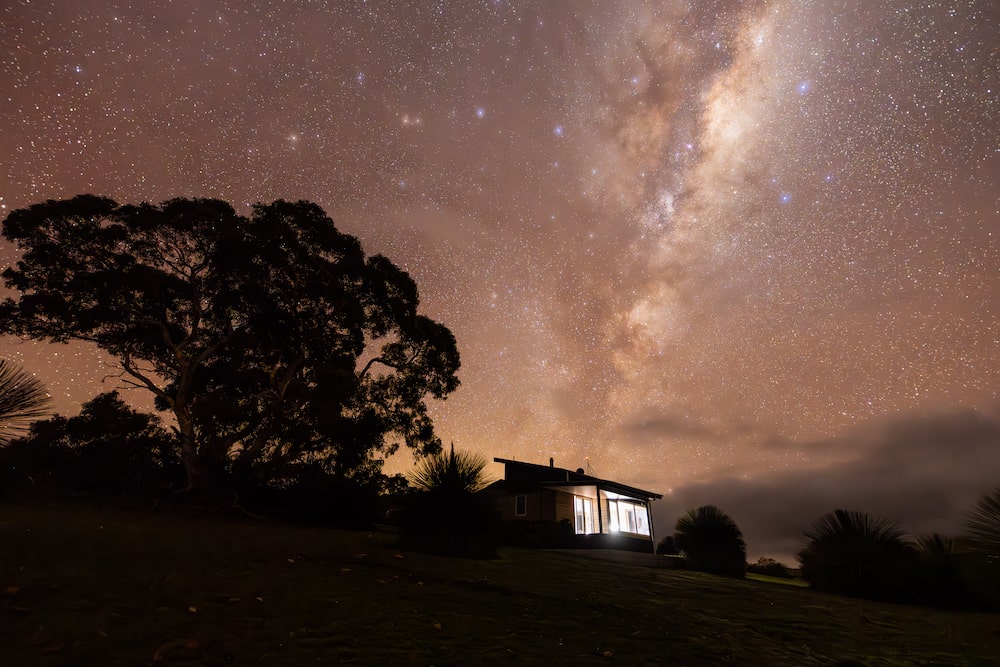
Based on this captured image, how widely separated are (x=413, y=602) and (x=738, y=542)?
19.2 meters

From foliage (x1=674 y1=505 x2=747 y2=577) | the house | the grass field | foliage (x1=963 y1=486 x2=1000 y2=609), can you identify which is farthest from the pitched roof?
foliage (x1=963 y1=486 x2=1000 y2=609)

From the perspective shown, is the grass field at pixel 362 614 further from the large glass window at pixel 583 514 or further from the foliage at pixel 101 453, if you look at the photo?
the large glass window at pixel 583 514

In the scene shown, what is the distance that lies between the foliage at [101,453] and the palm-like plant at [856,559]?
69.9 feet

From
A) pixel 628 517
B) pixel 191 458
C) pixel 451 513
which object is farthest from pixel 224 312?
pixel 628 517

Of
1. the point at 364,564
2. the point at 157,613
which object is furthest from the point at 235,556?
the point at 157,613

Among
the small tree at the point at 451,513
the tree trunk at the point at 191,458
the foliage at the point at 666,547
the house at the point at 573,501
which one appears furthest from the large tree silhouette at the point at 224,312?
the foliage at the point at 666,547

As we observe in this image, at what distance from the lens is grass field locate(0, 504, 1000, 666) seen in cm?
474

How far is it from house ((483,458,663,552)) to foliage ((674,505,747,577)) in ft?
17.4

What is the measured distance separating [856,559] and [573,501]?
19818mm

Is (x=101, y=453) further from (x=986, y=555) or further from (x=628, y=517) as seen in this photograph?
(x=628, y=517)

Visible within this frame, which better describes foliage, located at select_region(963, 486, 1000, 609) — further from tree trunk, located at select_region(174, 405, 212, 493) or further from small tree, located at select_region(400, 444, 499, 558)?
tree trunk, located at select_region(174, 405, 212, 493)

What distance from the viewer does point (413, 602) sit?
22.9 feet

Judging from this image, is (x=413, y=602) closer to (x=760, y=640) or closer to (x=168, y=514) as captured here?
(x=760, y=640)

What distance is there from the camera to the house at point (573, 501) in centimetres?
3062
